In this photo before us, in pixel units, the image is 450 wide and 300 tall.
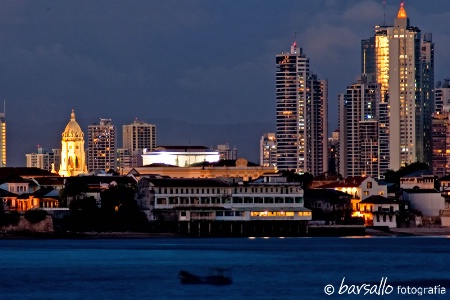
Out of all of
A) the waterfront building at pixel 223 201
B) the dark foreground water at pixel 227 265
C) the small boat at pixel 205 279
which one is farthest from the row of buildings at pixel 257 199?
the small boat at pixel 205 279

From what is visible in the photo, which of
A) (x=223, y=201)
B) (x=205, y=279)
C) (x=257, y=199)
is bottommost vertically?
(x=205, y=279)

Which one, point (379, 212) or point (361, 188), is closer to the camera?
point (379, 212)

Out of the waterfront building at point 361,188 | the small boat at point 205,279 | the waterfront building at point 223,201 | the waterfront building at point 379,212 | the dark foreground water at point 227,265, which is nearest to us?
the dark foreground water at point 227,265

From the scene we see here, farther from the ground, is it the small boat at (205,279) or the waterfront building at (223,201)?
the waterfront building at (223,201)

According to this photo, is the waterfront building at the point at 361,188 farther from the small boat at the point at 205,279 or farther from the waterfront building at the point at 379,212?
the small boat at the point at 205,279

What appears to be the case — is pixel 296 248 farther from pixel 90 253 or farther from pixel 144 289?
pixel 144 289

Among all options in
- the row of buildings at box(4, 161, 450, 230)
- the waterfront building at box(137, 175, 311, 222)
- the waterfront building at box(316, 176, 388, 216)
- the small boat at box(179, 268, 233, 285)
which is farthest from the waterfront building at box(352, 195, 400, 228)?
the small boat at box(179, 268, 233, 285)

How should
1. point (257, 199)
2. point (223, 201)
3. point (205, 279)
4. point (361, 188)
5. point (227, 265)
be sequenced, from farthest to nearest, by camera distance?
1. point (361, 188)
2. point (223, 201)
3. point (257, 199)
4. point (227, 265)
5. point (205, 279)

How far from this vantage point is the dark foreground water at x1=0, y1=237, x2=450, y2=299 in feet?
277

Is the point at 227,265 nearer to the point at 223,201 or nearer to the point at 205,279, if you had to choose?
the point at 205,279

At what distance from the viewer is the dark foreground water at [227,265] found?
84.4m

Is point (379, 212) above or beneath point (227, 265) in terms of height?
above

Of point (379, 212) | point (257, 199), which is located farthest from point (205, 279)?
point (379, 212)

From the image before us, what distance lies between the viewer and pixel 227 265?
338ft
